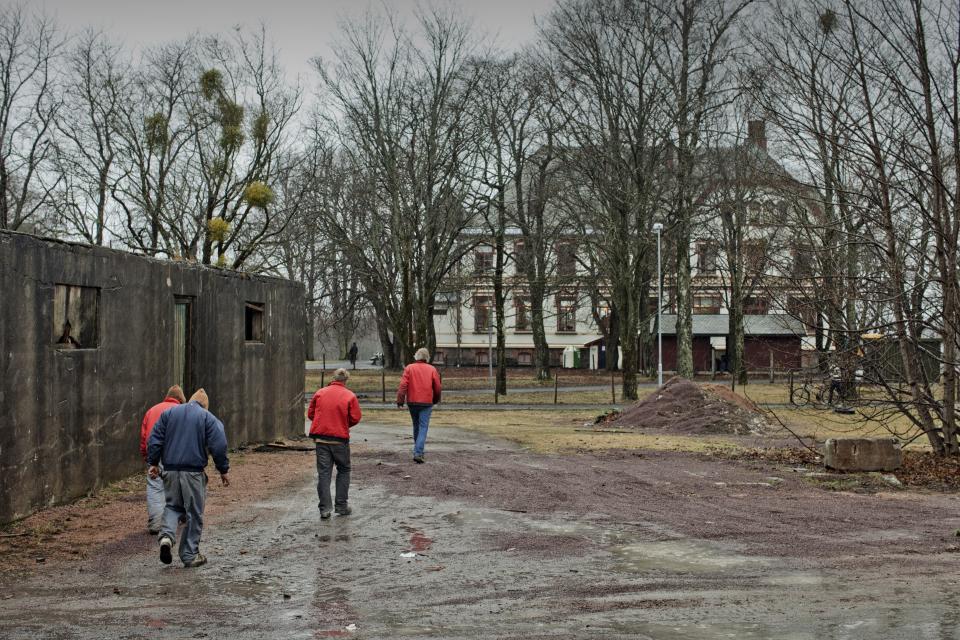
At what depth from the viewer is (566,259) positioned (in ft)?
182

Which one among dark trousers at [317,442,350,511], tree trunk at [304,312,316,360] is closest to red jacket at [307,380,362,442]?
dark trousers at [317,442,350,511]

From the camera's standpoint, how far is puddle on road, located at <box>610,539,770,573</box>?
9086 millimetres

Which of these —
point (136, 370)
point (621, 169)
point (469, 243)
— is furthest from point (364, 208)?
point (136, 370)

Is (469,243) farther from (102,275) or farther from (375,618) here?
(375,618)

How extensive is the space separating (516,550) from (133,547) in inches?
149

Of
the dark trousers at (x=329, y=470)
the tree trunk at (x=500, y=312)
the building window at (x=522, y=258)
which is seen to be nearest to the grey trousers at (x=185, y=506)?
the dark trousers at (x=329, y=470)

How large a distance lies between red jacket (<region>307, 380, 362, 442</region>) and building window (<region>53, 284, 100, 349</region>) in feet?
11.4

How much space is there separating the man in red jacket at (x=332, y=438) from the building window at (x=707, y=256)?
3271 cm

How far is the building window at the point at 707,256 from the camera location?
43.9 meters

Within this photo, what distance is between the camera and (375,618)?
24.3 feet

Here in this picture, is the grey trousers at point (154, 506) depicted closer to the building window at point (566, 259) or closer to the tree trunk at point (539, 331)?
the building window at point (566, 259)

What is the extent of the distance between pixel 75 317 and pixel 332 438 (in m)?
4.05

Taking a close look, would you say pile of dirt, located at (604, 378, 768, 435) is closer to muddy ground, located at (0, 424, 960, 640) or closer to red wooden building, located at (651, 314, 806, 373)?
muddy ground, located at (0, 424, 960, 640)

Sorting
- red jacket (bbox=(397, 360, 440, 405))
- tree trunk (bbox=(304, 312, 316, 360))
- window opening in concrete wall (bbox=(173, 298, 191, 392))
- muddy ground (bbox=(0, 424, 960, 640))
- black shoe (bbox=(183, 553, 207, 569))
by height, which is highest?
tree trunk (bbox=(304, 312, 316, 360))
